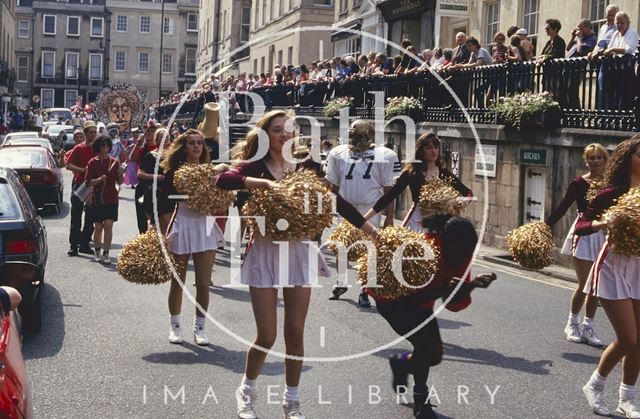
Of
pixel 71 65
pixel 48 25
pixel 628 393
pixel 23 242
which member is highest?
pixel 48 25

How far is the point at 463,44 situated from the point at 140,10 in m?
84.7

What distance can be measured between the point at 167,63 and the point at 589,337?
93.2 meters

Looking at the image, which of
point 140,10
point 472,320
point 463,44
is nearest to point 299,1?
point 463,44

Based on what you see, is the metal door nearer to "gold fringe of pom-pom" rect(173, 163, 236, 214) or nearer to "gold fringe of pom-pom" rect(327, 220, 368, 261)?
"gold fringe of pom-pom" rect(327, 220, 368, 261)

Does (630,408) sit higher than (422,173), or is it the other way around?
(422,173)

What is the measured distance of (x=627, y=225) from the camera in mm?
6223

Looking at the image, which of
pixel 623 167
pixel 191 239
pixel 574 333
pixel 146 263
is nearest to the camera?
pixel 623 167

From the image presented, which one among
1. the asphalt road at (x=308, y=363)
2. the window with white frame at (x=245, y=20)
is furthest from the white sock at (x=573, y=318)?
the window with white frame at (x=245, y=20)

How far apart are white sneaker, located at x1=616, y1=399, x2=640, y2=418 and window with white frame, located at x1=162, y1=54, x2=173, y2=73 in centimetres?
9486

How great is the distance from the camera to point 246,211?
19.8ft

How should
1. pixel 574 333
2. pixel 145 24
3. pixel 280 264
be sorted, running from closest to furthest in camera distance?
1. pixel 280 264
2. pixel 574 333
3. pixel 145 24

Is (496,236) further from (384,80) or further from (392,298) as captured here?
(392,298)

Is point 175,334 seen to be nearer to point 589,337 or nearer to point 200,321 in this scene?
point 200,321

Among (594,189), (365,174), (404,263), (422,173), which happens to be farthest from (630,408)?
(365,174)
